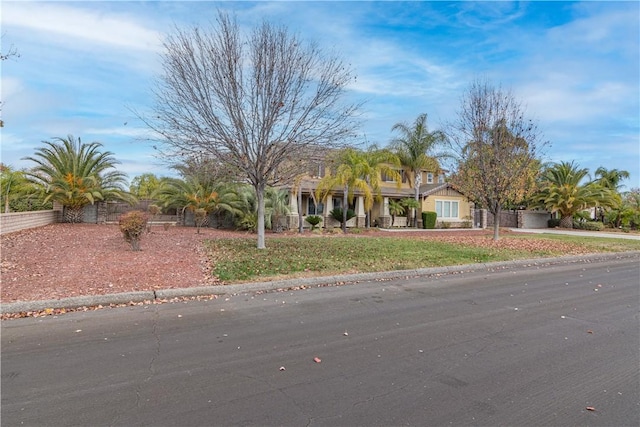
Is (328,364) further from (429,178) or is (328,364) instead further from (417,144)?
(429,178)

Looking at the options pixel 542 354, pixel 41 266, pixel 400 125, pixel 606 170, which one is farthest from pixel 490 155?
pixel 606 170

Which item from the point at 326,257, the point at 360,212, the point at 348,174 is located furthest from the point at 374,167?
the point at 326,257

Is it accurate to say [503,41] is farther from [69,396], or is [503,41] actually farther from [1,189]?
[1,189]

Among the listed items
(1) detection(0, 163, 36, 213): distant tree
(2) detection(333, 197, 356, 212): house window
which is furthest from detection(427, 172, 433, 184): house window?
(1) detection(0, 163, 36, 213): distant tree

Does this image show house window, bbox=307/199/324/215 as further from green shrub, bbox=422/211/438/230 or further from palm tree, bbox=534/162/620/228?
palm tree, bbox=534/162/620/228

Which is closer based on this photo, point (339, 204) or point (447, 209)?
point (339, 204)

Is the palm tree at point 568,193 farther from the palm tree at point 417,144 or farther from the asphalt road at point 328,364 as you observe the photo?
the asphalt road at point 328,364

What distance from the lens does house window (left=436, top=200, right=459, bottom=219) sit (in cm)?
3044

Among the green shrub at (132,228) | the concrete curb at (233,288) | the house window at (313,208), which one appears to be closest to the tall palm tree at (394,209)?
the house window at (313,208)

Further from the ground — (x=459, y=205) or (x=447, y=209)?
(x=459, y=205)

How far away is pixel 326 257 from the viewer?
11.3 meters

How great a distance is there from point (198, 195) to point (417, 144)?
1571 cm

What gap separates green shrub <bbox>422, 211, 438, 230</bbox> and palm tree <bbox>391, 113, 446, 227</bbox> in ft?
4.71

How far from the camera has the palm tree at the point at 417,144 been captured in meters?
27.6
